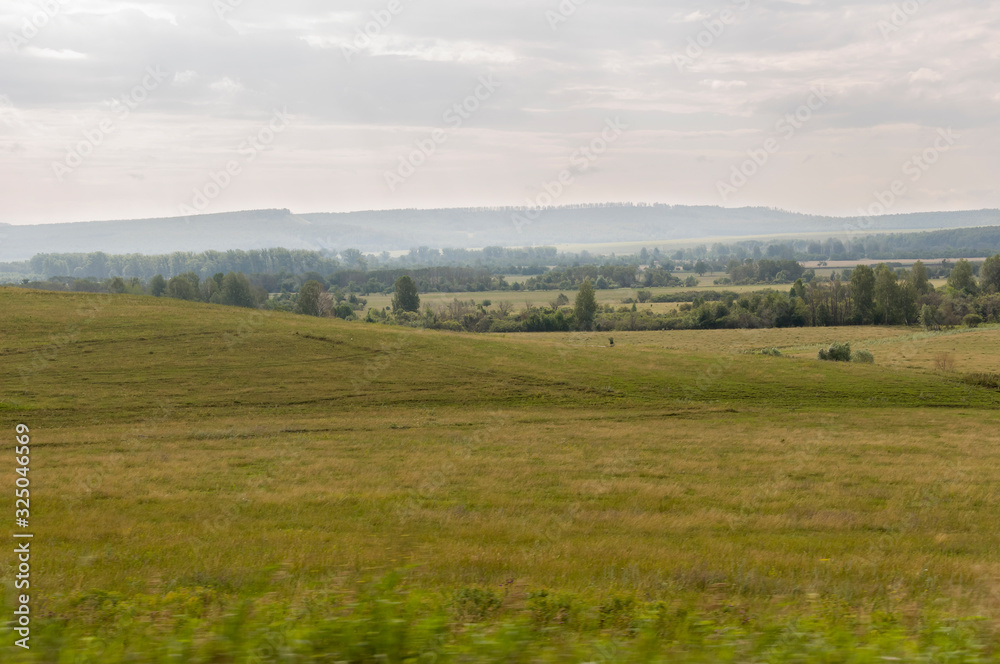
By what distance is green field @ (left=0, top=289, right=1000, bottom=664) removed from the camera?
6691mm

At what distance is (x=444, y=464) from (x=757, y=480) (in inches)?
408

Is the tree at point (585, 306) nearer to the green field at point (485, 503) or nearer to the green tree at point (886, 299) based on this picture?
the green tree at point (886, 299)

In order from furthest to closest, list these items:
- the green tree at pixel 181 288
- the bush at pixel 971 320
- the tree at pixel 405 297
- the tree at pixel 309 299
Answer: the tree at pixel 405 297 → the green tree at pixel 181 288 → the tree at pixel 309 299 → the bush at pixel 971 320

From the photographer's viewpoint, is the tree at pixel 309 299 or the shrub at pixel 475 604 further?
the tree at pixel 309 299

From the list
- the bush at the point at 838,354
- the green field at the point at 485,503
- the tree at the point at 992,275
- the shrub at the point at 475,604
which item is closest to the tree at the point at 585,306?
the bush at the point at 838,354

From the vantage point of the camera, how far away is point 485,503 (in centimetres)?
1888

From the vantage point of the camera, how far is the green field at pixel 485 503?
6691mm

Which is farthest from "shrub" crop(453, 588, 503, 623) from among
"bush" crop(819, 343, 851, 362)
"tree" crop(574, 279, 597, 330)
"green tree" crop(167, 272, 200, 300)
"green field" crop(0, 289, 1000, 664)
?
"green tree" crop(167, 272, 200, 300)

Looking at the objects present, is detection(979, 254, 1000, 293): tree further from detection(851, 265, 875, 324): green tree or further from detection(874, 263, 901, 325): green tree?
detection(851, 265, 875, 324): green tree

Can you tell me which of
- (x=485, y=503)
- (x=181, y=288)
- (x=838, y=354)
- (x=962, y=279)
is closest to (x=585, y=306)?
(x=838, y=354)

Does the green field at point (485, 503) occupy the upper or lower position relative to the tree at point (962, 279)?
lower

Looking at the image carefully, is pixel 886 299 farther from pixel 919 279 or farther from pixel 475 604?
pixel 475 604

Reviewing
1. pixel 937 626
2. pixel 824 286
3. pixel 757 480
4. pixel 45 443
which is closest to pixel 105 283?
pixel 45 443

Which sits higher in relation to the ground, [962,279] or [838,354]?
[962,279]
